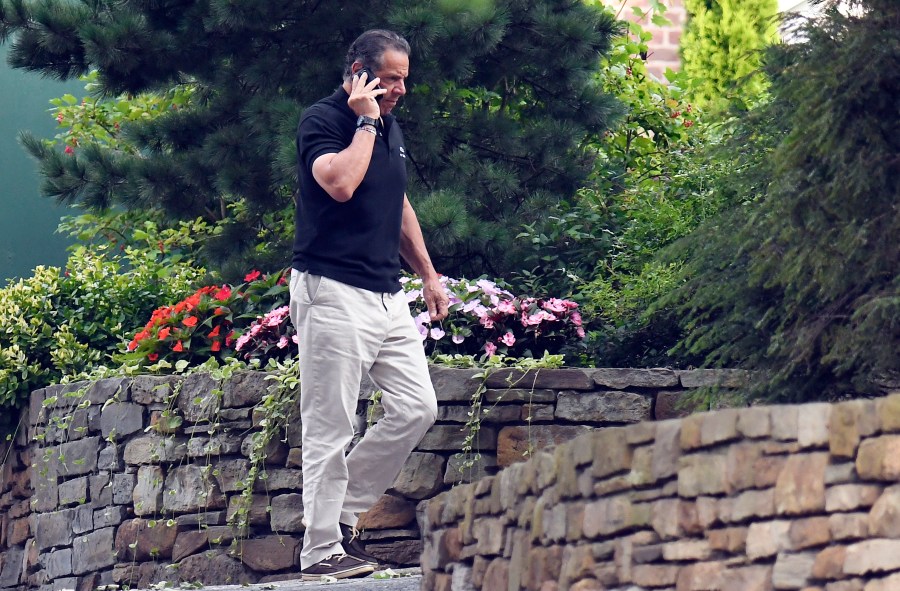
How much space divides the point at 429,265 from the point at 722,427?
2388 mm

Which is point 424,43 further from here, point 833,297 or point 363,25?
point 833,297

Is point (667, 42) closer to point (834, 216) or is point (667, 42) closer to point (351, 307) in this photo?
point (351, 307)

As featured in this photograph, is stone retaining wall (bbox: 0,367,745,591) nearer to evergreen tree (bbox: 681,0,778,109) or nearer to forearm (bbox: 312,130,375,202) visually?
forearm (bbox: 312,130,375,202)

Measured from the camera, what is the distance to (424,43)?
262 inches

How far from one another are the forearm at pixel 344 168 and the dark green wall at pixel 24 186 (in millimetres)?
5535

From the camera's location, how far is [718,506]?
9.84ft

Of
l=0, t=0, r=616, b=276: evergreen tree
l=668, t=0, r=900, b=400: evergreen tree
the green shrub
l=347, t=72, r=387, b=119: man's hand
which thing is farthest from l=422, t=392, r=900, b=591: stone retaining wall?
the green shrub

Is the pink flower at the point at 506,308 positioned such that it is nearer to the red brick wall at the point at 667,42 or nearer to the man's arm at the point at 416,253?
the man's arm at the point at 416,253

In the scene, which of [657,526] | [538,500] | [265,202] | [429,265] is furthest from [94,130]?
[657,526]

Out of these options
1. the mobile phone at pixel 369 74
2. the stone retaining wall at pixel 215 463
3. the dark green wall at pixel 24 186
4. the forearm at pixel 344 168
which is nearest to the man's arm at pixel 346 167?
the forearm at pixel 344 168

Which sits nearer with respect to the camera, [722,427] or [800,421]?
[800,421]

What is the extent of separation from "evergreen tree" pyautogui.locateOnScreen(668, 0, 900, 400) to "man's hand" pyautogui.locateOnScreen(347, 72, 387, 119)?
4.01 ft

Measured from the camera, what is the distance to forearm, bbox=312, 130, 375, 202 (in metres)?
4.66

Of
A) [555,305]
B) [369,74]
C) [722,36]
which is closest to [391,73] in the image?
[369,74]
